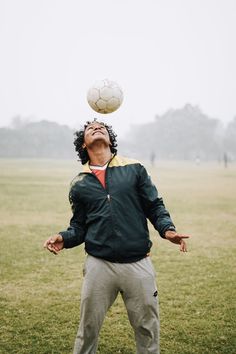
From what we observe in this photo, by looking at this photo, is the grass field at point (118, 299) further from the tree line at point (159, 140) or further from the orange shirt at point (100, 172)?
the tree line at point (159, 140)

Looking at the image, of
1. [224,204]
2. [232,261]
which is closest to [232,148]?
[224,204]

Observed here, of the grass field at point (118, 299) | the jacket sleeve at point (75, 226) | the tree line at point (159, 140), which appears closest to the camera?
the jacket sleeve at point (75, 226)

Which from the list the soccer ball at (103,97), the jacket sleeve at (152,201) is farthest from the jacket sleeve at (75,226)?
the soccer ball at (103,97)

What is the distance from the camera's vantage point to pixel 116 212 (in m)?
3.48

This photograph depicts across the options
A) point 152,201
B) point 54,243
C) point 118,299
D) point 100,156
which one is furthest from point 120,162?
point 118,299

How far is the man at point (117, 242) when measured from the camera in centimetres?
345

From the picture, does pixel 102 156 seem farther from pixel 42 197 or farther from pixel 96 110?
pixel 42 197

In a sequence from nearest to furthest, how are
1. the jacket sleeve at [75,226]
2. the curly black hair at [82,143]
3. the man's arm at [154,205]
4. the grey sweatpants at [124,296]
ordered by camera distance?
1. the grey sweatpants at [124,296]
2. the man's arm at [154,205]
3. the jacket sleeve at [75,226]
4. the curly black hair at [82,143]

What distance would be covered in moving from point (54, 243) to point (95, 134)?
1.06 meters

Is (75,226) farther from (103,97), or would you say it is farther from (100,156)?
(103,97)

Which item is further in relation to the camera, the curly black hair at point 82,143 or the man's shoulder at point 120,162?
the curly black hair at point 82,143

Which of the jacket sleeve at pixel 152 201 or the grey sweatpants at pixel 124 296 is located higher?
the jacket sleeve at pixel 152 201

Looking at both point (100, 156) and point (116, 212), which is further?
point (100, 156)

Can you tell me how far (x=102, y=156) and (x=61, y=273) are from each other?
173 inches
